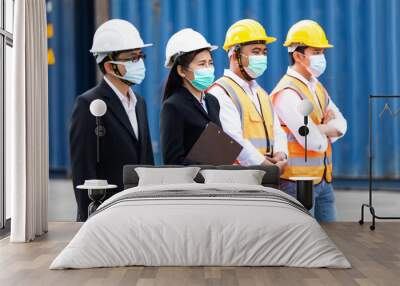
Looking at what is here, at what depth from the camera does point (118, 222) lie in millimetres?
4211

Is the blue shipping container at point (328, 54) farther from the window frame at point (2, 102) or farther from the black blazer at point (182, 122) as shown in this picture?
the window frame at point (2, 102)

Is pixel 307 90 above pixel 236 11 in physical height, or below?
below

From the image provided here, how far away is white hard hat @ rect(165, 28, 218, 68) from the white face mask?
98cm

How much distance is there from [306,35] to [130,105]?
1.90 meters

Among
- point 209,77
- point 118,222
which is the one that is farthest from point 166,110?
point 118,222

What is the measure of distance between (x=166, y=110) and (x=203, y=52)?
68 cm

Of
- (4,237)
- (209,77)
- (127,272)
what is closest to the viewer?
(127,272)

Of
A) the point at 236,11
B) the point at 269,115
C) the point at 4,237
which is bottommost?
the point at 4,237

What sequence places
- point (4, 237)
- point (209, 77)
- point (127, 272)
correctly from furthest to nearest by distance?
point (209, 77)
point (4, 237)
point (127, 272)

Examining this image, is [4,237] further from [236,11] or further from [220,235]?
[236,11]

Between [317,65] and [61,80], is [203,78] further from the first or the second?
[61,80]

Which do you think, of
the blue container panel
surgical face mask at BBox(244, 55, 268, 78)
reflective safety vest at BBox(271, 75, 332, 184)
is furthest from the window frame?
reflective safety vest at BBox(271, 75, 332, 184)

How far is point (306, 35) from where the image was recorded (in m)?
6.50

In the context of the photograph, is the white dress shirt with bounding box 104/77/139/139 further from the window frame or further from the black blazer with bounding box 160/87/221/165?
the window frame
